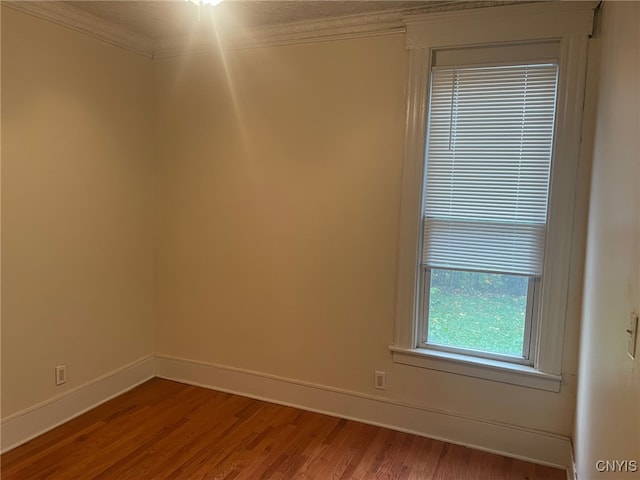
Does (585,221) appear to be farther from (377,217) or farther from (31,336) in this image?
(31,336)

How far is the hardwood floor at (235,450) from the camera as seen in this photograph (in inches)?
96.3

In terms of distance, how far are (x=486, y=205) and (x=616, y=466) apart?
158 centimetres

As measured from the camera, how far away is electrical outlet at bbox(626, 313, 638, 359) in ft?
3.82

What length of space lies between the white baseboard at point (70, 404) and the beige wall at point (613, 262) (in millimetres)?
2878

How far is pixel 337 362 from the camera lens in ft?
10.0

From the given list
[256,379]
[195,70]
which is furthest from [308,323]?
[195,70]

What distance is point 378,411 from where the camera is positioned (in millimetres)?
2953

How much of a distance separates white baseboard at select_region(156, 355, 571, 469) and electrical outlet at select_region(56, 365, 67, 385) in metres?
0.81

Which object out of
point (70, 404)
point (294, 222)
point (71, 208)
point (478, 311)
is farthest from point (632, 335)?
point (70, 404)

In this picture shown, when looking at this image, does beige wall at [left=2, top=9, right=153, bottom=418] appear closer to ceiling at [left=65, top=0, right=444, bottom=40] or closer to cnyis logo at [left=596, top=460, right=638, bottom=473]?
ceiling at [left=65, top=0, right=444, bottom=40]

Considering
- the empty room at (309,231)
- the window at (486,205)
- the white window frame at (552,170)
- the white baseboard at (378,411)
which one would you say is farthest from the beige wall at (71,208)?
the window at (486,205)

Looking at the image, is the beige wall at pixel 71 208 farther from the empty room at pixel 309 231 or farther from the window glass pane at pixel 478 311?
the window glass pane at pixel 478 311

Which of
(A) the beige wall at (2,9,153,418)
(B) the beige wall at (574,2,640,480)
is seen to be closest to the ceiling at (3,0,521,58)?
(A) the beige wall at (2,9,153,418)

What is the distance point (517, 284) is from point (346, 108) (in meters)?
1.46
